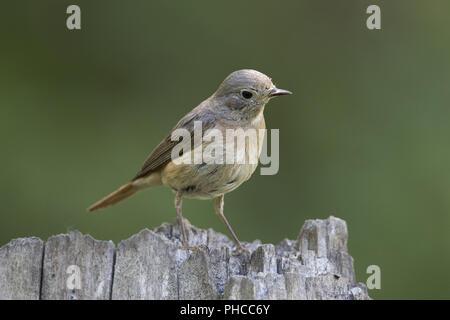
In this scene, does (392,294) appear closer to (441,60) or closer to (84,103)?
(441,60)

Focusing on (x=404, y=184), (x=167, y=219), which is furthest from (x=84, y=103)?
(x=404, y=184)

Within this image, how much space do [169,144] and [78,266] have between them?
1964mm

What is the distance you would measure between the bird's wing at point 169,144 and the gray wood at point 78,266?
5.49ft

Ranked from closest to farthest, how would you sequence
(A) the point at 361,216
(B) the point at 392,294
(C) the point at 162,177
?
(C) the point at 162,177 → (B) the point at 392,294 → (A) the point at 361,216

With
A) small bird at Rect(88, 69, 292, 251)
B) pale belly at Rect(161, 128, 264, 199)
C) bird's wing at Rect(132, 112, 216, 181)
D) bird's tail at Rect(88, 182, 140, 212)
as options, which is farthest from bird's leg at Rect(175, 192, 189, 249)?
bird's tail at Rect(88, 182, 140, 212)

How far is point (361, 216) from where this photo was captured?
6883mm

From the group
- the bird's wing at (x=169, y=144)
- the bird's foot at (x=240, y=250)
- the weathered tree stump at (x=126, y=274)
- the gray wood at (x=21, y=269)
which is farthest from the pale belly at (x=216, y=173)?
the gray wood at (x=21, y=269)

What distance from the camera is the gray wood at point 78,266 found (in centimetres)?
347

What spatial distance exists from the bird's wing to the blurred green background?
141 centimetres

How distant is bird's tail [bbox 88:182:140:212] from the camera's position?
19.4 ft

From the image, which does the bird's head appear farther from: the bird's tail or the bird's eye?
the bird's tail

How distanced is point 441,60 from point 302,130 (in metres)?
1.66

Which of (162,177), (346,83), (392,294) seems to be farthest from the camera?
(346,83)

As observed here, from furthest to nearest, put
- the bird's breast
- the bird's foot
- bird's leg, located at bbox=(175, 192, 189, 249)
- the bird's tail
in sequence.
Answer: the bird's tail < the bird's breast < bird's leg, located at bbox=(175, 192, 189, 249) < the bird's foot
